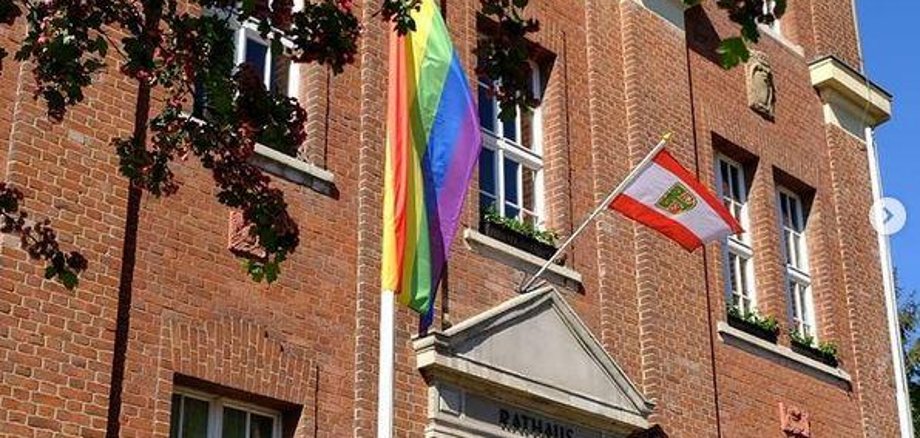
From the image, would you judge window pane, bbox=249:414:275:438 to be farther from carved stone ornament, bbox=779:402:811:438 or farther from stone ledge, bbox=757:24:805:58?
stone ledge, bbox=757:24:805:58

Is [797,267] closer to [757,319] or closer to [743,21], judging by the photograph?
[757,319]

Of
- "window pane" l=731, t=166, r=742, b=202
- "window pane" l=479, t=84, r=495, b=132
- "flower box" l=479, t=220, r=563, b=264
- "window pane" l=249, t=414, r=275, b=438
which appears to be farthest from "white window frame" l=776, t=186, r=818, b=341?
"window pane" l=249, t=414, r=275, b=438

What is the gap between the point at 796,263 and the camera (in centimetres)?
2056

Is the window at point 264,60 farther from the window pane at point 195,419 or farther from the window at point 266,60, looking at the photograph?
the window pane at point 195,419

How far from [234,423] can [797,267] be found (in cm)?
1050

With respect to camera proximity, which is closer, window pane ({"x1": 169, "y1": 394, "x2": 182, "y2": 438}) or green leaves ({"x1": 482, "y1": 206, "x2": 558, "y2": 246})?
window pane ({"x1": 169, "y1": 394, "x2": 182, "y2": 438})

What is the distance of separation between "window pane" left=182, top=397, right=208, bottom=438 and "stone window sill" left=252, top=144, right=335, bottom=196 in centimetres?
223

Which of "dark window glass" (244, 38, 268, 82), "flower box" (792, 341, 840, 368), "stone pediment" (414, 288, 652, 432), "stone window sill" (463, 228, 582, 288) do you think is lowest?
"stone pediment" (414, 288, 652, 432)

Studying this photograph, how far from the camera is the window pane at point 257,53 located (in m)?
14.1

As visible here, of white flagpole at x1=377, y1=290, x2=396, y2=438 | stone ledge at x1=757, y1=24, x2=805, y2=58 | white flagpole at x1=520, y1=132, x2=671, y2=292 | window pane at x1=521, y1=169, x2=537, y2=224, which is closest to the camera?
white flagpole at x1=377, y1=290, x2=396, y2=438

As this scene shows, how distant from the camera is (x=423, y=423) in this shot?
13625 millimetres

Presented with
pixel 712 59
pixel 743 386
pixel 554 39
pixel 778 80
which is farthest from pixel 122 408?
pixel 778 80

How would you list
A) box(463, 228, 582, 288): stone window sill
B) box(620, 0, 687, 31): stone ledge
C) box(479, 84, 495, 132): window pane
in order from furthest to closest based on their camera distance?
1. box(620, 0, 687, 31): stone ledge
2. box(479, 84, 495, 132): window pane
3. box(463, 228, 582, 288): stone window sill

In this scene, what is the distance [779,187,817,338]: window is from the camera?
66.0 ft
